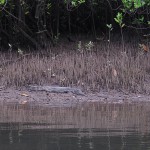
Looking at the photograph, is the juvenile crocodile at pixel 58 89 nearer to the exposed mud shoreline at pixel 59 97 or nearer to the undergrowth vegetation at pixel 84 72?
the exposed mud shoreline at pixel 59 97

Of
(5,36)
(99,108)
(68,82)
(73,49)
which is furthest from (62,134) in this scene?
(5,36)

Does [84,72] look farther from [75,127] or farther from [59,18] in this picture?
[75,127]

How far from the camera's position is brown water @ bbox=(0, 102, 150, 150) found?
675cm

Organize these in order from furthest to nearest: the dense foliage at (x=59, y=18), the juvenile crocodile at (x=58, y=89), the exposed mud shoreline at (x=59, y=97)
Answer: the dense foliage at (x=59, y=18) → the juvenile crocodile at (x=58, y=89) → the exposed mud shoreline at (x=59, y=97)

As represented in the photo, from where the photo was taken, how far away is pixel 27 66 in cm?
1369

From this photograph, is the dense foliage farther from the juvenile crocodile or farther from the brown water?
the brown water

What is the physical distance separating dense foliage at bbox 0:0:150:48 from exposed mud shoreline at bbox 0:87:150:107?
2.25 meters

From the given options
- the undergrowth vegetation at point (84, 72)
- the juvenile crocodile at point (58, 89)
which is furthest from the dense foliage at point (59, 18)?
the juvenile crocodile at point (58, 89)

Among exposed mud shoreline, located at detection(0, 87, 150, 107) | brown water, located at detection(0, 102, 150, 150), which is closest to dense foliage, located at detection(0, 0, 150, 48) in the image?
exposed mud shoreline, located at detection(0, 87, 150, 107)

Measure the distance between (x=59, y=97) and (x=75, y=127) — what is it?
445 cm

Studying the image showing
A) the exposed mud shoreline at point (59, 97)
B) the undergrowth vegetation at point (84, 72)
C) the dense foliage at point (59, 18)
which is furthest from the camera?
the dense foliage at point (59, 18)

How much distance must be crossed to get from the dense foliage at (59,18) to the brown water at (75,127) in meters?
4.23

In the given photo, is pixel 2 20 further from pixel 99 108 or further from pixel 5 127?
pixel 5 127

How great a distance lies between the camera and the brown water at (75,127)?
6746 millimetres
